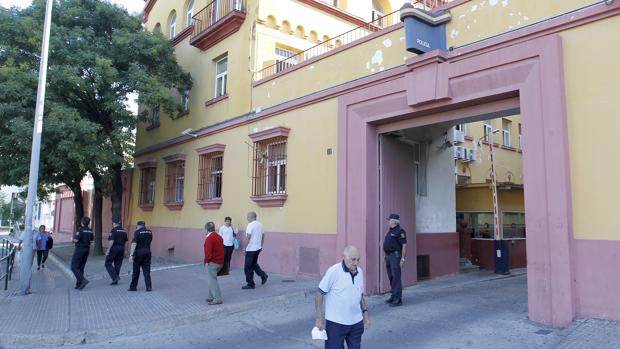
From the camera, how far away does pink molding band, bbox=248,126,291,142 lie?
479 inches

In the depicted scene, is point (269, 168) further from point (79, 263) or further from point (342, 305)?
point (342, 305)

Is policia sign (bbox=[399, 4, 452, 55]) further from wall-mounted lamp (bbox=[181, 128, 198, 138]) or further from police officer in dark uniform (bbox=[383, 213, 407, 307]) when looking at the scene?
wall-mounted lamp (bbox=[181, 128, 198, 138])

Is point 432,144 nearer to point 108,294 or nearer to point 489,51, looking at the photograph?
point 489,51

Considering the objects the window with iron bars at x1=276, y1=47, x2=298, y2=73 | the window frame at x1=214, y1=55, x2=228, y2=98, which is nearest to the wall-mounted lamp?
the window frame at x1=214, y1=55, x2=228, y2=98

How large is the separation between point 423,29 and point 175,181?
38.7 ft

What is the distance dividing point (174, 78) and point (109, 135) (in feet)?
9.78

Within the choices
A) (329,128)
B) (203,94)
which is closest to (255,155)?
(329,128)

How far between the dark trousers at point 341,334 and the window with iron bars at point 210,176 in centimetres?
1109

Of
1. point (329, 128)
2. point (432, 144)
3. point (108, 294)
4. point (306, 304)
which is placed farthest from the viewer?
point (432, 144)

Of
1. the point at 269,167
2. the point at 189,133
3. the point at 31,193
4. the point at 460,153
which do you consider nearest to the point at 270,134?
the point at 269,167

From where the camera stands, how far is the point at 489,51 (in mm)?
8008

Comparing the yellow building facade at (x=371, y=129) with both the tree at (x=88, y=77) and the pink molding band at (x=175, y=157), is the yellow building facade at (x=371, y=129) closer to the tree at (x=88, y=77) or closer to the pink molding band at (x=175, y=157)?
the pink molding band at (x=175, y=157)

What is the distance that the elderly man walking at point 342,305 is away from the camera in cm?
445

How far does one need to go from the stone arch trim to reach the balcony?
18.5ft
